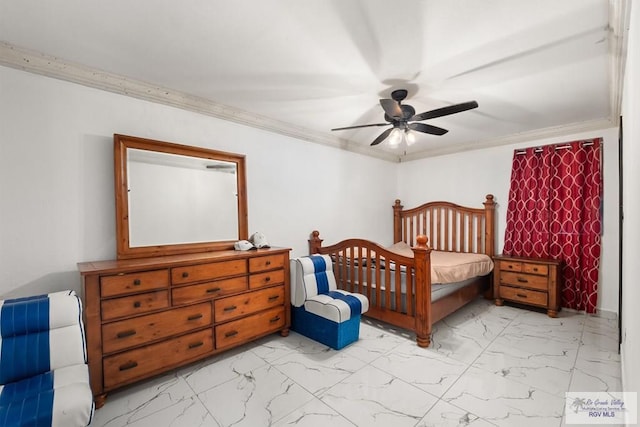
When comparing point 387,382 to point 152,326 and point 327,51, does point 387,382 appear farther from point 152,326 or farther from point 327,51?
point 327,51

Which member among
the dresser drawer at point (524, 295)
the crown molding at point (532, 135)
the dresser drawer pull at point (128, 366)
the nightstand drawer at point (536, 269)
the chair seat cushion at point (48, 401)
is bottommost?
the dresser drawer at point (524, 295)

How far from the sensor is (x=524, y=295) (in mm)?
3537

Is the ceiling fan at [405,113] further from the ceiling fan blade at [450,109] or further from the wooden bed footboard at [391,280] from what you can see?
the wooden bed footboard at [391,280]

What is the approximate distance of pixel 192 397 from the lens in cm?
196

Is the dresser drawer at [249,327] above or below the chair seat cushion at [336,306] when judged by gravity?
below

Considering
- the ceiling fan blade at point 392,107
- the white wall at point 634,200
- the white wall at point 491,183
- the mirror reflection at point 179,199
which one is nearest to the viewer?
the white wall at point 634,200

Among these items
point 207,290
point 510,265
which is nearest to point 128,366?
point 207,290

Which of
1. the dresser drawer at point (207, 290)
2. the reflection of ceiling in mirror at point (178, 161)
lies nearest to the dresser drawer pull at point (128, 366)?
the dresser drawer at point (207, 290)

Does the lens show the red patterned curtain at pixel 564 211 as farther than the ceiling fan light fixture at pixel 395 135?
Yes

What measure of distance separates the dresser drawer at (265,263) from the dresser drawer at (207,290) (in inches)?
5.0

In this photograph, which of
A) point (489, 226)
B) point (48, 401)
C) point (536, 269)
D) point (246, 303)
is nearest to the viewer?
point (48, 401)

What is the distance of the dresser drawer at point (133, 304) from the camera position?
189cm

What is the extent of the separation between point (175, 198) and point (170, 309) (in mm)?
1003

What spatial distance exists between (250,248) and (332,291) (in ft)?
3.18
